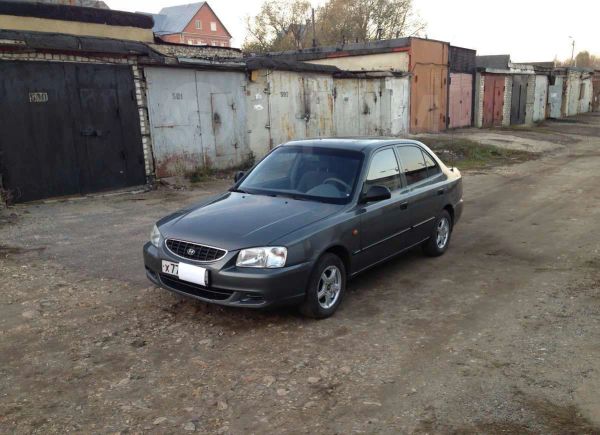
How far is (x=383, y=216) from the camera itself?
17.0 feet

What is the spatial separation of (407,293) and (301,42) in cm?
4963

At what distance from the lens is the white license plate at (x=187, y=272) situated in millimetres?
4133

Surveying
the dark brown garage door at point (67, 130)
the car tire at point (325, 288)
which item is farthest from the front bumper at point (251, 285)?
the dark brown garage door at point (67, 130)

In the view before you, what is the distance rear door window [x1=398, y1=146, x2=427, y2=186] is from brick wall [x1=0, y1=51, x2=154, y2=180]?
7017mm

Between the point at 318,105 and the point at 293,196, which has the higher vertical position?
the point at 318,105

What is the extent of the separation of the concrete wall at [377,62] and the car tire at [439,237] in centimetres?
1667

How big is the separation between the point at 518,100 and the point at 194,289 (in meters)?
32.1

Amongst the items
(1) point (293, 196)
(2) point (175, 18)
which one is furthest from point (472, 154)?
(2) point (175, 18)

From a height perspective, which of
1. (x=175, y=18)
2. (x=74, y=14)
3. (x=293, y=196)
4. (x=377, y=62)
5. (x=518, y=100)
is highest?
(x=175, y=18)

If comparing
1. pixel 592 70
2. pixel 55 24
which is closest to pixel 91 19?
pixel 55 24

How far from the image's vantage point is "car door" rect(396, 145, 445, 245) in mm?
5758

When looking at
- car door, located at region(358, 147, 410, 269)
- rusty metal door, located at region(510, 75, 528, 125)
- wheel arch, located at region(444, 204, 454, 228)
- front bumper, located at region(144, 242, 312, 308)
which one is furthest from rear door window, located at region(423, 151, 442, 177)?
rusty metal door, located at region(510, 75, 528, 125)

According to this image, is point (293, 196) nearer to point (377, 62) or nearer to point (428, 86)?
point (377, 62)

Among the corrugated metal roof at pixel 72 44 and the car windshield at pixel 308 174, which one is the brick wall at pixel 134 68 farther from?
the car windshield at pixel 308 174
